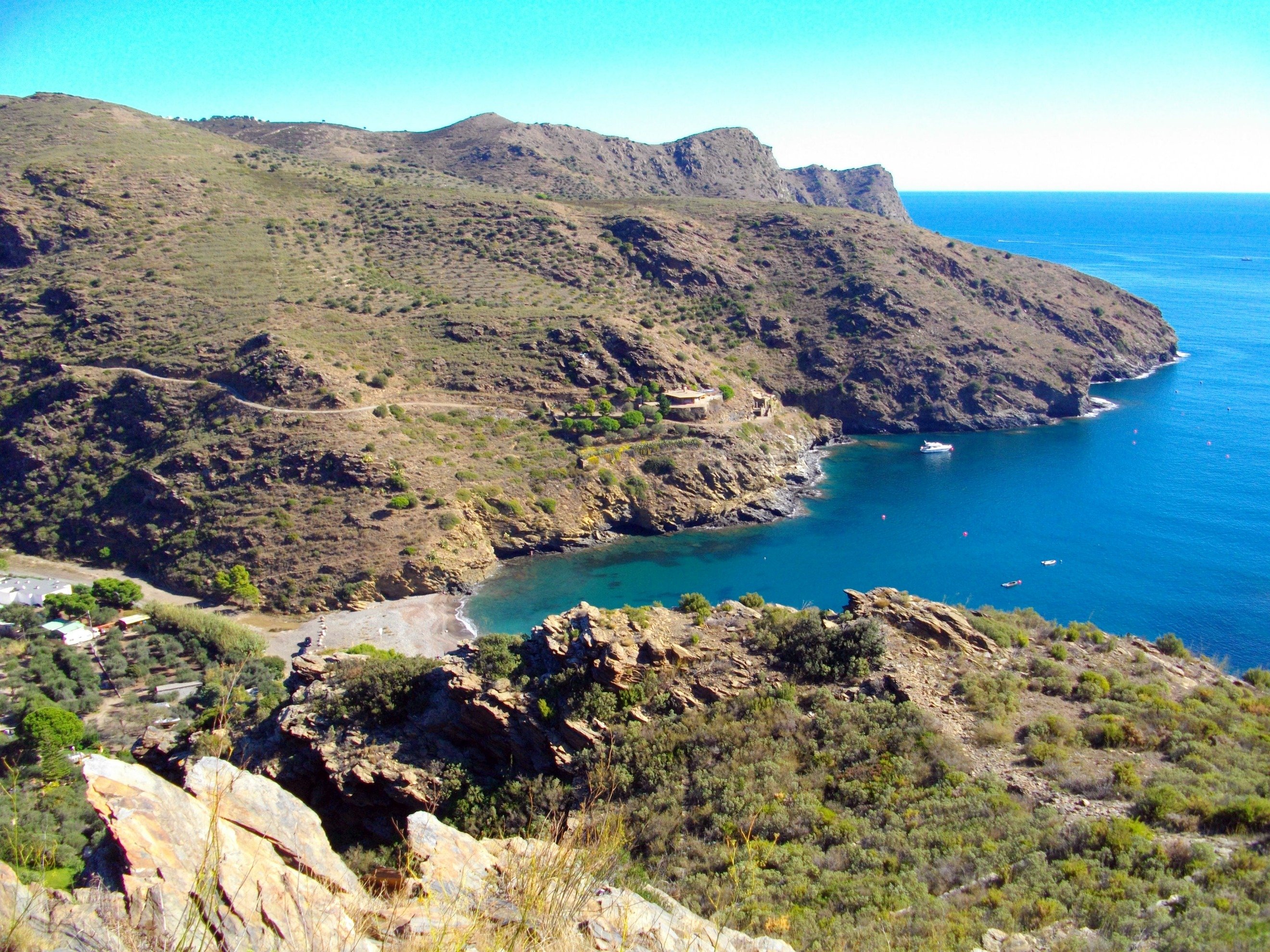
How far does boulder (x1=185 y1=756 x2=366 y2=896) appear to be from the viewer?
8.53m

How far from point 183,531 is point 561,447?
25316 millimetres

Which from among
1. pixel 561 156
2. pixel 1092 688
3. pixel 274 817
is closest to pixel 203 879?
pixel 274 817

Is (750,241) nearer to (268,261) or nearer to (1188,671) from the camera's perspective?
(268,261)

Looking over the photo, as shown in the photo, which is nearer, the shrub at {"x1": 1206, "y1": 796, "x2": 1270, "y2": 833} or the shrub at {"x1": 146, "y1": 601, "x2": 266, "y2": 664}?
the shrub at {"x1": 1206, "y1": 796, "x2": 1270, "y2": 833}

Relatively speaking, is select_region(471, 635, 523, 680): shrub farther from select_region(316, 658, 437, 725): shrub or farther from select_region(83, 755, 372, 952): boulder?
select_region(83, 755, 372, 952): boulder

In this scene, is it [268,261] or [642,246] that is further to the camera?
[642,246]

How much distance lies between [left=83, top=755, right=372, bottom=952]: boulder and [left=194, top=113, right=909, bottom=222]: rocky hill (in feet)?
361

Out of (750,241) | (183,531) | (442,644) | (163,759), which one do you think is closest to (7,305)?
(183,531)

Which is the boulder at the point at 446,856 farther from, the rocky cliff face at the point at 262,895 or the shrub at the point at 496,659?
the shrub at the point at 496,659

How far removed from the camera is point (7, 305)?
198 feet

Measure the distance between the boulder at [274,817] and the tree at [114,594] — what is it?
38.1 m

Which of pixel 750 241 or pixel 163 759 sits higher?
pixel 750 241

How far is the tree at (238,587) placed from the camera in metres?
43.2

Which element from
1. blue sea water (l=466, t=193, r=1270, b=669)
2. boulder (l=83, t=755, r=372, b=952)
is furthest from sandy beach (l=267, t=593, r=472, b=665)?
boulder (l=83, t=755, r=372, b=952)
